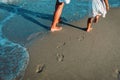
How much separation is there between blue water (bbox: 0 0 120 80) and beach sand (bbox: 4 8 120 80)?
16cm

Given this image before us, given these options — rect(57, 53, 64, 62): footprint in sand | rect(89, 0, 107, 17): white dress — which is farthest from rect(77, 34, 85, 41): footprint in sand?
rect(57, 53, 64, 62): footprint in sand

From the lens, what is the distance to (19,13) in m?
6.44

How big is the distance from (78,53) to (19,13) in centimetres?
255

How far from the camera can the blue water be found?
14.1 ft

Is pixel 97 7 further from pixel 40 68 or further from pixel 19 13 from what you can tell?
pixel 19 13

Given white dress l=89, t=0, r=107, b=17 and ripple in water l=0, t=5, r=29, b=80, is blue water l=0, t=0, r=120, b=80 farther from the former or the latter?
white dress l=89, t=0, r=107, b=17

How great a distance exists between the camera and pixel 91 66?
4.07m

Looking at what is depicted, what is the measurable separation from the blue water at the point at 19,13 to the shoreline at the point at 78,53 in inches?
7.4

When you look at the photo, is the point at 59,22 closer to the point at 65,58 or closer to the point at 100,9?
the point at 100,9

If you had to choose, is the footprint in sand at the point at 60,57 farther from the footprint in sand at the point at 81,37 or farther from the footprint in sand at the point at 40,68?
the footprint in sand at the point at 81,37

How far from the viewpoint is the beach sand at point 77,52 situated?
13.0ft

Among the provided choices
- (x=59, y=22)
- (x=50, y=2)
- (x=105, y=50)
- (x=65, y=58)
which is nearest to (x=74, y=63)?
(x=65, y=58)

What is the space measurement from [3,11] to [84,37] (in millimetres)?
2656

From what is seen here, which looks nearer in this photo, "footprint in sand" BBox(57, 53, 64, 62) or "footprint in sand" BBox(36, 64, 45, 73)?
"footprint in sand" BBox(36, 64, 45, 73)
